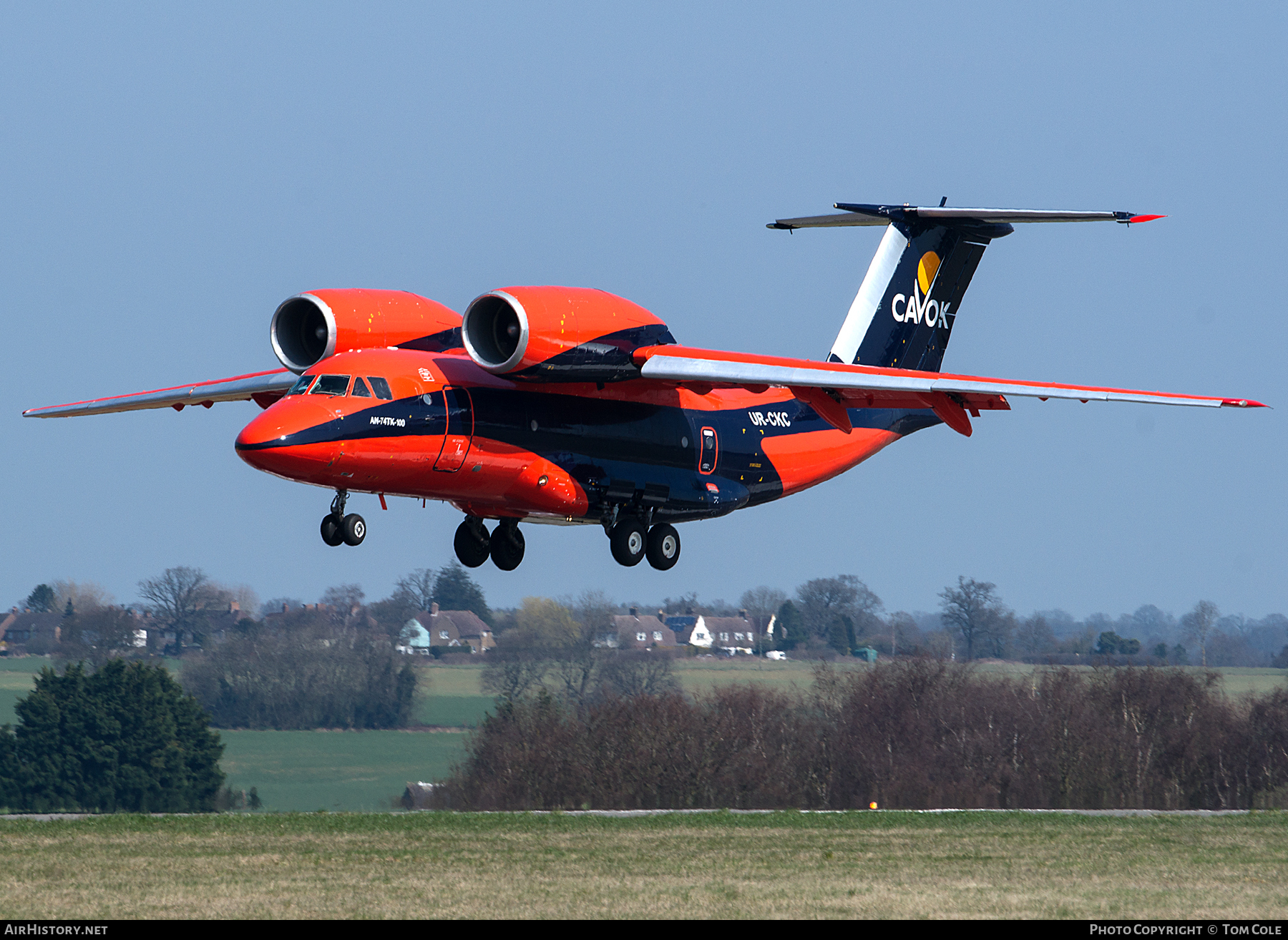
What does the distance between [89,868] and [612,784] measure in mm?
35248

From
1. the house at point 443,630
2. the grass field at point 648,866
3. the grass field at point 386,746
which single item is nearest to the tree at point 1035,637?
the grass field at point 386,746

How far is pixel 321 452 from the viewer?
20.1 metres

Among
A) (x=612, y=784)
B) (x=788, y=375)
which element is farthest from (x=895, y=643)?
(x=788, y=375)

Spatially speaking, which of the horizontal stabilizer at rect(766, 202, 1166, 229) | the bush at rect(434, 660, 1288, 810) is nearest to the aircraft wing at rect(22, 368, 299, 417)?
the horizontal stabilizer at rect(766, 202, 1166, 229)

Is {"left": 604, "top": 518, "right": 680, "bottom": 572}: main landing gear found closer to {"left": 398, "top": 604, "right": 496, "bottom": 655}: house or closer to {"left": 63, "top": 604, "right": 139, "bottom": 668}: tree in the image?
{"left": 398, "top": 604, "right": 496, "bottom": 655}: house

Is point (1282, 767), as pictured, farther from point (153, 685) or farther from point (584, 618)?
point (153, 685)

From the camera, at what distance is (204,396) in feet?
83.5

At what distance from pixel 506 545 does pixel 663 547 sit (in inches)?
94.7

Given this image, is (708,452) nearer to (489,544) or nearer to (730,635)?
(489,544)

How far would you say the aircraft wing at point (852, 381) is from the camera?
2241 cm

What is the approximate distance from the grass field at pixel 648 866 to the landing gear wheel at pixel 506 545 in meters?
4.43

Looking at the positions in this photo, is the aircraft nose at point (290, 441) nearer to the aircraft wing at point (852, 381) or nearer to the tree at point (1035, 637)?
the aircraft wing at point (852, 381)

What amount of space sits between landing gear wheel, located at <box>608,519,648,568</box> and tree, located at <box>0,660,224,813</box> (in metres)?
47.4

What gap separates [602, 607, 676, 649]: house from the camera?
2571 inches
